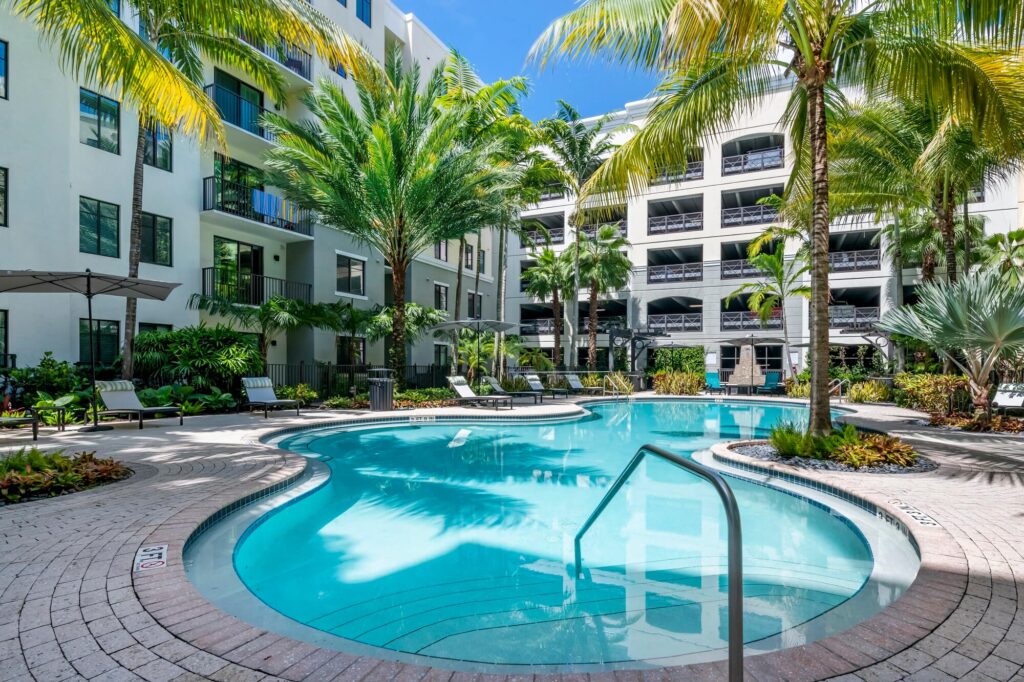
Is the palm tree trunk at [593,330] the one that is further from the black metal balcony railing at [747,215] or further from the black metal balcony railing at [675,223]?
the black metal balcony railing at [747,215]

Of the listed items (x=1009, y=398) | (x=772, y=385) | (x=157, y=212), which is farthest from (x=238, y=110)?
(x=772, y=385)

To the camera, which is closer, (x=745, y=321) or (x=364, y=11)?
(x=364, y=11)

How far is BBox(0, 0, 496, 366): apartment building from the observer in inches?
520

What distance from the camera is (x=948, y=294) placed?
412 inches

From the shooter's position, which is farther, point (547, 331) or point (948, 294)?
point (547, 331)

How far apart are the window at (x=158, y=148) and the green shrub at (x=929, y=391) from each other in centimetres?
2164

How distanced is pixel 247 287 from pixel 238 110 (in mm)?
6090

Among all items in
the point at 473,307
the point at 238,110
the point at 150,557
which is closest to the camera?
the point at 150,557

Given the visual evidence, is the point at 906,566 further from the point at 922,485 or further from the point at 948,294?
the point at 948,294

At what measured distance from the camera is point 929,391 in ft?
49.5

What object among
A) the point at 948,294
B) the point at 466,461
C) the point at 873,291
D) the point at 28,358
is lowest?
the point at 466,461

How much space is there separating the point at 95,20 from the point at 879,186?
17.4 metres

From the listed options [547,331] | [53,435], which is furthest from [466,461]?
[547,331]

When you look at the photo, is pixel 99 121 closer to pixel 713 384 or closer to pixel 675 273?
pixel 713 384
